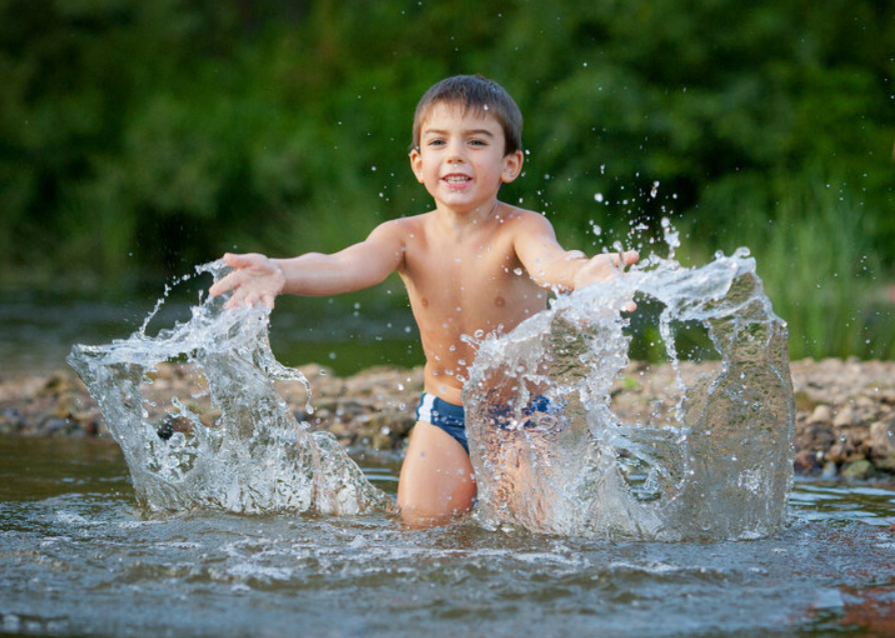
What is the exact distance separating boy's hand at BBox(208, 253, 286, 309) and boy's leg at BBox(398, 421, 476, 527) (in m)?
0.89

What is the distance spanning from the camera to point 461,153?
4375 mm

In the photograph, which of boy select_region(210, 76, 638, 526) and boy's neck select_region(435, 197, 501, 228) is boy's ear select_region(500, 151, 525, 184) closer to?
boy select_region(210, 76, 638, 526)

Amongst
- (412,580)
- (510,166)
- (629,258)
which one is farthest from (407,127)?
(412,580)

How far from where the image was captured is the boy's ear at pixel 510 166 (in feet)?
14.8

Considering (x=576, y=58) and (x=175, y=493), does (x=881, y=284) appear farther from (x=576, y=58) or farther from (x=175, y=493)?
(x=175, y=493)

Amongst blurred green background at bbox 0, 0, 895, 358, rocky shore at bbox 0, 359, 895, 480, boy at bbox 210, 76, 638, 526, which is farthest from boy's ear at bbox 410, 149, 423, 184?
blurred green background at bbox 0, 0, 895, 358

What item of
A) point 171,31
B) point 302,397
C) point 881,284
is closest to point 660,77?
point 881,284

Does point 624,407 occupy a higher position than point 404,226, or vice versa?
point 404,226

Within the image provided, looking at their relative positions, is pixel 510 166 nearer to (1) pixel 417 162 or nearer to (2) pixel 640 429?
(1) pixel 417 162

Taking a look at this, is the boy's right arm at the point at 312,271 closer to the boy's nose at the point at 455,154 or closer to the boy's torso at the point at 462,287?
the boy's torso at the point at 462,287

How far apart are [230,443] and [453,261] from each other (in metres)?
1.06

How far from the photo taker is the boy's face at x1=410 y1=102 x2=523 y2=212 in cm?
438

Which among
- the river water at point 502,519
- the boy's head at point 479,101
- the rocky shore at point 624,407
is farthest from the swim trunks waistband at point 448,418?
the rocky shore at point 624,407

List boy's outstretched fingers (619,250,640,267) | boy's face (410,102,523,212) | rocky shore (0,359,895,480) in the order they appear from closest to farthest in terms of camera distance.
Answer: boy's outstretched fingers (619,250,640,267) < boy's face (410,102,523,212) < rocky shore (0,359,895,480)
